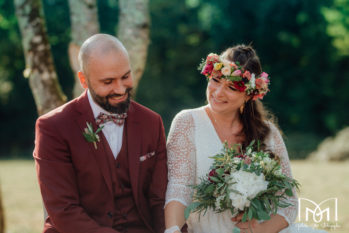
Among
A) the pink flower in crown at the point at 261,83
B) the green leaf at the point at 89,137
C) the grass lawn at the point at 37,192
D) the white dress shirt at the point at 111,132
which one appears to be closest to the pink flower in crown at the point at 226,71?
the pink flower in crown at the point at 261,83

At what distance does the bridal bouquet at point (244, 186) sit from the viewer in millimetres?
2801

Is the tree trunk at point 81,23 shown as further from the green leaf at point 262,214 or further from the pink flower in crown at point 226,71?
the green leaf at point 262,214

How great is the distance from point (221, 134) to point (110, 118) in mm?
1071

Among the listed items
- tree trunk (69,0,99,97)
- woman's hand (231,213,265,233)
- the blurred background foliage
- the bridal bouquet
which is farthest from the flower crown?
the blurred background foliage

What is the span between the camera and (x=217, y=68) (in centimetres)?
333

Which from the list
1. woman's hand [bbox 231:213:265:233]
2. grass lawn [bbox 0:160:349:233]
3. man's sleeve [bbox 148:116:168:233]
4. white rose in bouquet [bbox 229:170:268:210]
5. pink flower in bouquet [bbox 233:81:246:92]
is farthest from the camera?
grass lawn [bbox 0:160:349:233]

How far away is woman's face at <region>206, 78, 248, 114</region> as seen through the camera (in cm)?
341

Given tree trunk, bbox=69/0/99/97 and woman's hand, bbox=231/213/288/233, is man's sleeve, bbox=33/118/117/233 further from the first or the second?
tree trunk, bbox=69/0/99/97

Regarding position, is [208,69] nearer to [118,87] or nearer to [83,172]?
[118,87]

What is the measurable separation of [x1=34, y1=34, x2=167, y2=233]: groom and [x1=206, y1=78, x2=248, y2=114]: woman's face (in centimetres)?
60

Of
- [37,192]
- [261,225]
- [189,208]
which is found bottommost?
[37,192]

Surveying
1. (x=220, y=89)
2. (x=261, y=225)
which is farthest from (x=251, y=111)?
(x=261, y=225)

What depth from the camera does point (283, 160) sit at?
11.4 ft

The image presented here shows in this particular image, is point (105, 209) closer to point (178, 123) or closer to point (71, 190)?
point (71, 190)
